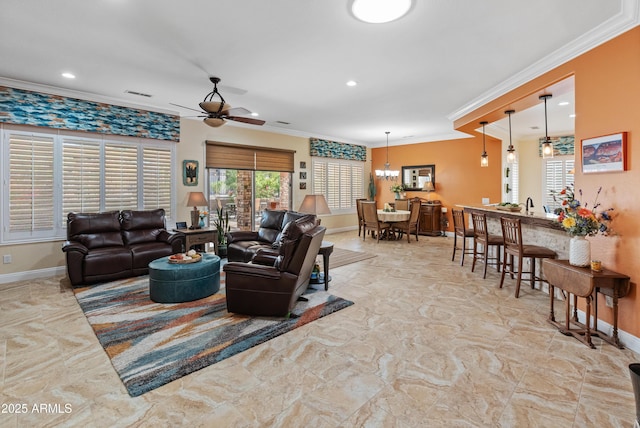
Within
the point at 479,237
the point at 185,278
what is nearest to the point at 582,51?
the point at 479,237

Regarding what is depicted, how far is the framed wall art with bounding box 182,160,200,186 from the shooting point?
6246mm

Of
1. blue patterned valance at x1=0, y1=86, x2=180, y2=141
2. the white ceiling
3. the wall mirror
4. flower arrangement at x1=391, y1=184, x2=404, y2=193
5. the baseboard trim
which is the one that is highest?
the white ceiling

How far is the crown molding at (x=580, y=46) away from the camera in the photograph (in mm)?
2586

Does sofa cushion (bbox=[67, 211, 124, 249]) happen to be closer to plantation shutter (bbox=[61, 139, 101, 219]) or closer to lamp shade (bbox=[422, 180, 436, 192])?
plantation shutter (bbox=[61, 139, 101, 219])

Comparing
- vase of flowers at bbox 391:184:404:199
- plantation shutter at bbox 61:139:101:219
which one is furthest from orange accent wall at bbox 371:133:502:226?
plantation shutter at bbox 61:139:101:219

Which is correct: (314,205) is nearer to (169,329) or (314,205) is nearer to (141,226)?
(169,329)

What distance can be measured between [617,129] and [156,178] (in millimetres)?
6513

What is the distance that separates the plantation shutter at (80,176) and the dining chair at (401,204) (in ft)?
23.3

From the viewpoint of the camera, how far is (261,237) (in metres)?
5.63

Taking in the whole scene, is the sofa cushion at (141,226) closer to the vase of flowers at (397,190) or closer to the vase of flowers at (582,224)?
the vase of flowers at (582,224)

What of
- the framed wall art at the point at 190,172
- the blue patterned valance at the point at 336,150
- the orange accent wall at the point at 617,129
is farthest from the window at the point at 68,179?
the orange accent wall at the point at 617,129

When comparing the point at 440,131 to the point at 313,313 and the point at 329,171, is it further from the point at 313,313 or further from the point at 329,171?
the point at 313,313

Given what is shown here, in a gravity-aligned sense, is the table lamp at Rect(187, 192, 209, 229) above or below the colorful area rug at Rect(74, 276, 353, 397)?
above

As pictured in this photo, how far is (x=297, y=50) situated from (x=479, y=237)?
3851 millimetres
